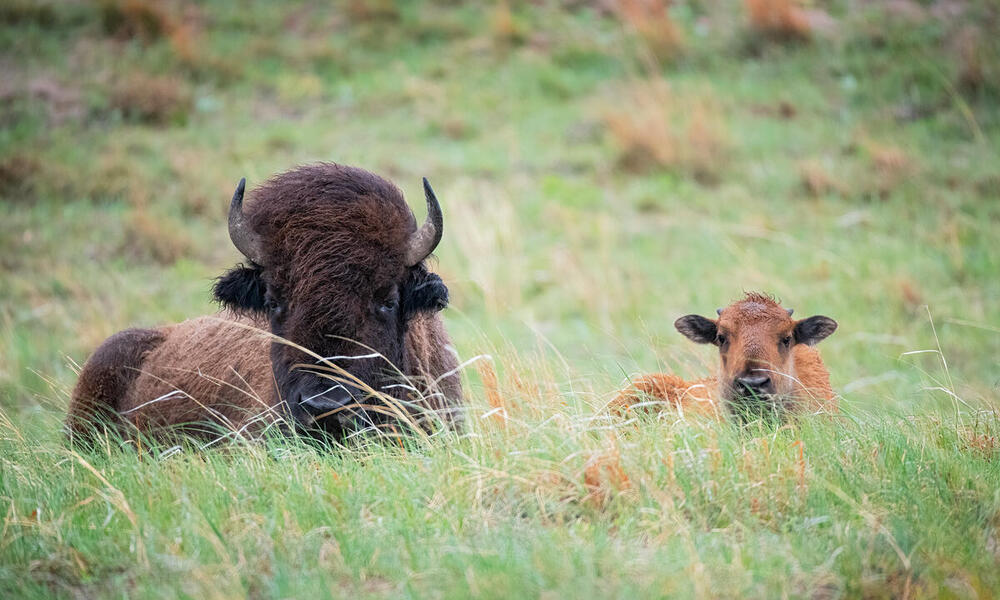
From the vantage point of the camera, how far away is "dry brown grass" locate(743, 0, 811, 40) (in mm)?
17047

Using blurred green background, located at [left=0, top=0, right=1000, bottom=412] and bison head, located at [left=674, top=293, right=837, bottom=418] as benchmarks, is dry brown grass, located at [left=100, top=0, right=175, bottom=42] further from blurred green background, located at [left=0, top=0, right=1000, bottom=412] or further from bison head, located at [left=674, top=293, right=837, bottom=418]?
bison head, located at [left=674, top=293, right=837, bottom=418]

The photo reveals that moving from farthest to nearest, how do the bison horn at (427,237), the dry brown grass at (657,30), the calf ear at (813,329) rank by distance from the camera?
the dry brown grass at (657,30), the calf ear at (813,329), the bison horn at (427,237)

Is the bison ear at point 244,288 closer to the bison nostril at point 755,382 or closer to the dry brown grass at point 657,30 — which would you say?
the bison nostril at point 755,382

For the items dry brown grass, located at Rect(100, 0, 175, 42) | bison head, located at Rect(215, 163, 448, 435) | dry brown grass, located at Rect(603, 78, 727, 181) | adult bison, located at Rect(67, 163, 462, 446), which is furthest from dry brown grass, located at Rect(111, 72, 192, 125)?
bison head, located at Rect(215, 163, 448, 435)

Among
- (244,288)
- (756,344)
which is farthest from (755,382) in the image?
(244,288)

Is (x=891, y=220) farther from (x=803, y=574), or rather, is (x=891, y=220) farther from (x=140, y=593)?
(x=140, y=593)

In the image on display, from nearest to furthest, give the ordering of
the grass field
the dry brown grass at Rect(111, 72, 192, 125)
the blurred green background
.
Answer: the grass field, the blurred green background, the dry brown grass at Rect(111, 72, 192, 125)

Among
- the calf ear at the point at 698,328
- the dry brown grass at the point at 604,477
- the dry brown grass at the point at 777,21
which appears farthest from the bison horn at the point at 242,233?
the dry brown grass at the point at 777,21

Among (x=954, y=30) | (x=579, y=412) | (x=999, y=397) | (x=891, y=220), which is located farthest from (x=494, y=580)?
(x=954, y=30)

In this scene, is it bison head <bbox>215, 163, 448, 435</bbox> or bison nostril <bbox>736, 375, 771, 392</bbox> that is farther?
bison nostril <bbox>736, 375, 771, 392</bbox>

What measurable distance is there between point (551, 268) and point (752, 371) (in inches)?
254

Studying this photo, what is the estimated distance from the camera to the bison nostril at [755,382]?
6113mm

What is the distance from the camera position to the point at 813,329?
6.57 metres

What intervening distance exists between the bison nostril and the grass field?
0.51m
